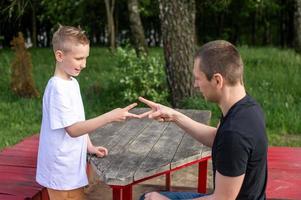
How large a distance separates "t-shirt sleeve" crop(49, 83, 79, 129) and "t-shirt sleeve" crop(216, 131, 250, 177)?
3.51 ft

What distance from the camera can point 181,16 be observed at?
7.77m

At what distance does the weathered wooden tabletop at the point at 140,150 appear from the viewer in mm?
2855

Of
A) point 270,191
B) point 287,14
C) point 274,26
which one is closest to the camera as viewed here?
point 270,191

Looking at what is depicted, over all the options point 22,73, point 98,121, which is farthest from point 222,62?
point 22,73

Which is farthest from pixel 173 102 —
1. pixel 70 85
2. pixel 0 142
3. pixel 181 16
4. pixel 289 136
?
pixel 70 85

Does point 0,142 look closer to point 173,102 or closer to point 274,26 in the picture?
point 173,102

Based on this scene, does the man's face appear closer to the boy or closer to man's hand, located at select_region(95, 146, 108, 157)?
the boy

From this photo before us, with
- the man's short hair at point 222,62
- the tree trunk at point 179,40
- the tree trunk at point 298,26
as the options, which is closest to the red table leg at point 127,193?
the man's short hair at point 222,62

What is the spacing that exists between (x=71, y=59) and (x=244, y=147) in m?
1.24

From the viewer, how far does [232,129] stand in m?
2.23

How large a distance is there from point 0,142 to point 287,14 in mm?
22701

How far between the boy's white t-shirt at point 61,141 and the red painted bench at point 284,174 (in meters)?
1.37

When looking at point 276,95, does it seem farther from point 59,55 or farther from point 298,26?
point 298,26

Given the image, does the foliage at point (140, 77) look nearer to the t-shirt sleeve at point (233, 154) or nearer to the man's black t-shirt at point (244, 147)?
the man's black t-shirt at point (244, 147)
